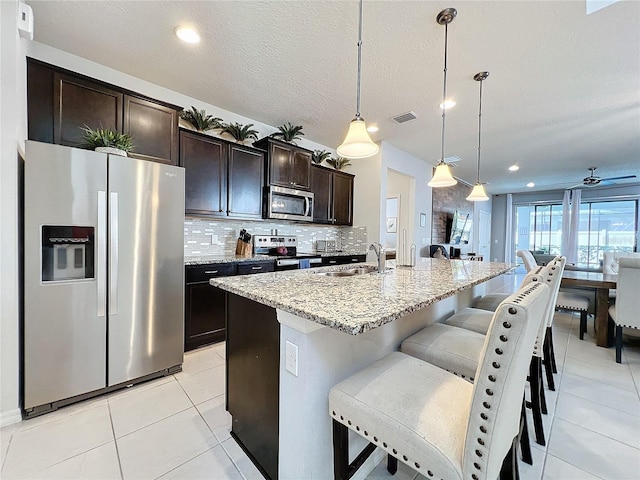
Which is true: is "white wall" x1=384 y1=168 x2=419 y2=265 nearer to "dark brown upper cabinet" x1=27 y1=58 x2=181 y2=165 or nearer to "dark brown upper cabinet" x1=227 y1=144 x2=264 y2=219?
"dark brown upper cabinet" x1=227 y1=144 x2=264 y2=219

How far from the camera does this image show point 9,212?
1613 millimetres

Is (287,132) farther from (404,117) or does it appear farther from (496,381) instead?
(496,381)

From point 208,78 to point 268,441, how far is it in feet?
9.96

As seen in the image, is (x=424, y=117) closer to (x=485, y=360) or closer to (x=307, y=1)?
(x=307, y=1)

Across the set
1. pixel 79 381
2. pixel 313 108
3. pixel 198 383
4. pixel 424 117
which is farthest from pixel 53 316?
pixel 424 117

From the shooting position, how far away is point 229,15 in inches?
74.7

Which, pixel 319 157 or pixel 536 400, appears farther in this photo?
pixel 319 157

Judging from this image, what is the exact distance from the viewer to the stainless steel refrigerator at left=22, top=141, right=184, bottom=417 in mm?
1695

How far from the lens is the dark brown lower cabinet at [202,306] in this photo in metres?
2.64

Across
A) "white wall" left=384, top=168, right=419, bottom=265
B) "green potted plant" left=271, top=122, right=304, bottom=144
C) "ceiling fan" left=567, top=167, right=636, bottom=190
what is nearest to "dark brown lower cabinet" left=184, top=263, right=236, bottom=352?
"green potted plant" left=271, top=122, right=304, bottom=144

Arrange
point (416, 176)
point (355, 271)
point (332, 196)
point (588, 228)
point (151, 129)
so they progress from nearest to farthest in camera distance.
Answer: point (355, 271)
point (151, 129)
point (332, 196)
point (416, 176)
point (588, 228)

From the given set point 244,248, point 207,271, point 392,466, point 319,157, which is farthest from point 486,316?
point 319,157

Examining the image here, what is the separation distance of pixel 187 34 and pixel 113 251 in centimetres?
172

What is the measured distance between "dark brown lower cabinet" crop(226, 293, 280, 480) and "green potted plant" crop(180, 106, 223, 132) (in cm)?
231
